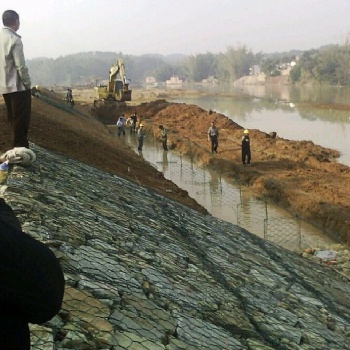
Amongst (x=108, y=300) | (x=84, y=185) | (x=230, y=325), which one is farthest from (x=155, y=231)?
(x=108, y=300)

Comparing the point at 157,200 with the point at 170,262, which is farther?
the point at 157,200

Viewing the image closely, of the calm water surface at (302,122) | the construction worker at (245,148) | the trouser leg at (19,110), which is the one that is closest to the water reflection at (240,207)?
the construction worker at (245,148)

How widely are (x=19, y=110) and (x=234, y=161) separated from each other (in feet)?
50.5

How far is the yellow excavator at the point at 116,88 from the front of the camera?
36.1m

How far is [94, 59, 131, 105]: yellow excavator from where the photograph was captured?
119 feet

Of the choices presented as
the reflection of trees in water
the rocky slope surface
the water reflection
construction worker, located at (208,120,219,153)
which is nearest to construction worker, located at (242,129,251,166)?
the water reflection

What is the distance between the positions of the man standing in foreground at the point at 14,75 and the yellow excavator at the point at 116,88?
31.2 meters

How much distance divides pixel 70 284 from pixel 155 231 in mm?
2782

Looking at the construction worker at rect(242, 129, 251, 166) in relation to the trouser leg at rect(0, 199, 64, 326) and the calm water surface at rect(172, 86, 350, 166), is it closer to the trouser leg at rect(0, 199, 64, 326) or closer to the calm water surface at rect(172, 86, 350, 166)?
the calm water surface at rect(172, 86, 350, 166)

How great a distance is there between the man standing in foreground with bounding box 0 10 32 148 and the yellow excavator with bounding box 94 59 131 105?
1229 inches

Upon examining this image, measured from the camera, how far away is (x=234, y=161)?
2009 cm

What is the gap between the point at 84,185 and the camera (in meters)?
7.12

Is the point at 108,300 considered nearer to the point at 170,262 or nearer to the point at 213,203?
the point at 170,262

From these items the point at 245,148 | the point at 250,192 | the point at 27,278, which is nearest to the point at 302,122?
the point at 245,148
